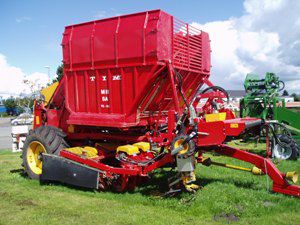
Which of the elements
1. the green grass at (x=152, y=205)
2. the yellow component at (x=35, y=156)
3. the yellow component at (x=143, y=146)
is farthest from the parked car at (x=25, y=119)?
the yellow component at (x=143, y=146)

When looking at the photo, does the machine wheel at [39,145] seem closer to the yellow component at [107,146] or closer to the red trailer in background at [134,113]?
the red trailer in background at [134,113]

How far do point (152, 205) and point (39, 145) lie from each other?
346 cm

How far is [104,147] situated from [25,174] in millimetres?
2450

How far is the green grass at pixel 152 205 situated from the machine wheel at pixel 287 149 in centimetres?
333

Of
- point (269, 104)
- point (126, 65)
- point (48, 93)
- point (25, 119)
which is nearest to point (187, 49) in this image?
point (126, 65)

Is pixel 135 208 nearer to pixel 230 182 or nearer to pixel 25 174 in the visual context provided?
pixel 230 182

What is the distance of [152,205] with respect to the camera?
20.0ft

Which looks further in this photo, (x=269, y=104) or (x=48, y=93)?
(x=269, y=104)

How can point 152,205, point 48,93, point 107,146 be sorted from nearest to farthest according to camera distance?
point 152,205 → point 107,146 → point 48,93

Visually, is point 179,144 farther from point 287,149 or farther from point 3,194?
point 287,149

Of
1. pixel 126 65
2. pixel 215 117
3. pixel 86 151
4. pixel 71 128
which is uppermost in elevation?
pixel 126 65

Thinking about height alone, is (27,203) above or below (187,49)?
below

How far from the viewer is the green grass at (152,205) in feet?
17.6

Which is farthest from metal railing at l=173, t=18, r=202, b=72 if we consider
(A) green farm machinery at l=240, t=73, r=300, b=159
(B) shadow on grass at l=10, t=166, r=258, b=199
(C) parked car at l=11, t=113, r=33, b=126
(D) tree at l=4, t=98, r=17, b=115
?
(D) tree at l=4, t=98, r=17, b=115
